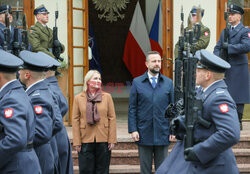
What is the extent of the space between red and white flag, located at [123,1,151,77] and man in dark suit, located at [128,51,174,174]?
22.1 ft

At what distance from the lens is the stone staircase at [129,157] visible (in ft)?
22.8

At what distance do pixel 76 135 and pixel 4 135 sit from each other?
265 cm

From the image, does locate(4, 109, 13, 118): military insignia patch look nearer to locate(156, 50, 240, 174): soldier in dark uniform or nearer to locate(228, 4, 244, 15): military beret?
locate(156, 50, 240, 174): soldier in dark uniform

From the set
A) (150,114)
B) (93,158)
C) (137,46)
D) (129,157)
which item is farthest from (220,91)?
(137,46)

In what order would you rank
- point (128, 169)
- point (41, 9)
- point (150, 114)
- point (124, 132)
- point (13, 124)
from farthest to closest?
point (41, 9) → point (124, 132) → point (128, 169) → point (150, 114) → point (13, 124)

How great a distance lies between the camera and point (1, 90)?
3.48 m

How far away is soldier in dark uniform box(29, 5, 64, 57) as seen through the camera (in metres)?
7.83

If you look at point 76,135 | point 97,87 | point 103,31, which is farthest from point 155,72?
point 103,31

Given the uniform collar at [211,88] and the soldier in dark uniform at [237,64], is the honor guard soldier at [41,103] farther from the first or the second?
the soldier in dark uniform at [237,64]

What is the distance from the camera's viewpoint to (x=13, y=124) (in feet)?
11.0

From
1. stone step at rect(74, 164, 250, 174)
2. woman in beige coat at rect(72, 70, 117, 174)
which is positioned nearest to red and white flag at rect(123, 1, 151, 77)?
stone step at rect(74, 164, 250, 174)

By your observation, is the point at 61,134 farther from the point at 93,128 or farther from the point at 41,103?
the point at 41,103

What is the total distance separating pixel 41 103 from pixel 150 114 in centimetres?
202

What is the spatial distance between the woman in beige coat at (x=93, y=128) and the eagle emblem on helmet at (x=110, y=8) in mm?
7200
